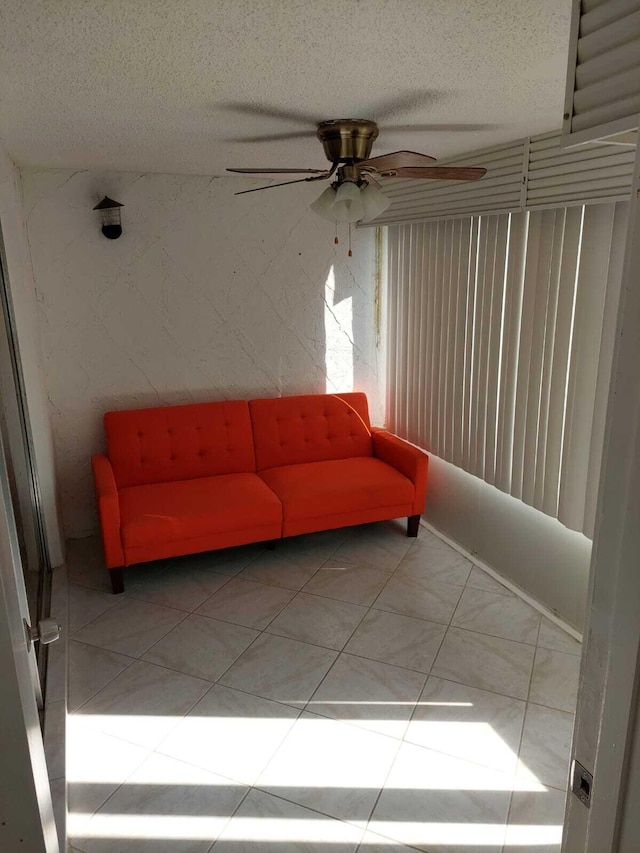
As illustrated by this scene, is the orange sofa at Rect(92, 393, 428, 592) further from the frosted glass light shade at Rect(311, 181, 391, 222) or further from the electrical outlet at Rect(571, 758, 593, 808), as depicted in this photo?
the electrical outlet at Rect(571, 758, 593, 808)

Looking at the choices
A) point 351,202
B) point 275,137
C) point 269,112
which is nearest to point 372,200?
point 351,202

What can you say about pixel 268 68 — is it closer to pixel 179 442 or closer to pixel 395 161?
pixel 395 161

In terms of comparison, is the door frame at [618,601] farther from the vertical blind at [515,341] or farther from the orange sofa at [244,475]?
the orange sofa at [244,475]

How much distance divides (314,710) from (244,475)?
1821mm

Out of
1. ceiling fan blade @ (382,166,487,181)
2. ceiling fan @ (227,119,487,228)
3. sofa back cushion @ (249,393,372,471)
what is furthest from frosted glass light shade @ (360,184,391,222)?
sofa back cushion @ (249,393,372,471)

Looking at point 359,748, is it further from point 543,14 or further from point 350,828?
point 543,14

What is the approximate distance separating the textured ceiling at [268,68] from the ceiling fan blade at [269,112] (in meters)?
0.01

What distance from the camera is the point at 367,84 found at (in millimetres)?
2053

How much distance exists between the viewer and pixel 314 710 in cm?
260

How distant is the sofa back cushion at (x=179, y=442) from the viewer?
3.96 meters

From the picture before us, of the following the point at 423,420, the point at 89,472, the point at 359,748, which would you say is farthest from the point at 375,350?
the point at 359,748

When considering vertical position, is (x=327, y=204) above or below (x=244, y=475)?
above

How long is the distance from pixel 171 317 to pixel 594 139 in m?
3.50

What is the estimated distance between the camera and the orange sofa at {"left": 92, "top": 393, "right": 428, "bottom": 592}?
3.49 m
